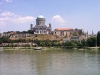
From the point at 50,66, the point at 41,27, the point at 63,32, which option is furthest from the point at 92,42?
the point at 63,32

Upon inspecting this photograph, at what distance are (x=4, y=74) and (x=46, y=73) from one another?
118 inches

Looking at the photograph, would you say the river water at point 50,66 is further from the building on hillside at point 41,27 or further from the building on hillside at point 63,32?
the building on hillside at point 63,32

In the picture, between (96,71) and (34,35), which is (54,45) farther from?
(96,71)

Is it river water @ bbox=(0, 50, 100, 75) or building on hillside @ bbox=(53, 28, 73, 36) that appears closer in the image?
river water @ bbox=(0, 50, 100, 75)

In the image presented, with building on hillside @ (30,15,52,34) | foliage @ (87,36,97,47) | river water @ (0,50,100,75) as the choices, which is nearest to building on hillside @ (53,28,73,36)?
building on hillside @ (30,15,52,34)

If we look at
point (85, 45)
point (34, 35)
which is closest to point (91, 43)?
point (85, 45)

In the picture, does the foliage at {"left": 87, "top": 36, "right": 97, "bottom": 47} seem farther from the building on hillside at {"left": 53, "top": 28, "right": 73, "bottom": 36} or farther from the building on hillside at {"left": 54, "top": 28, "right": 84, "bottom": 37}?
the building on hillside at {"left": 53, "top": 28, "right": 73, "bottom": 36}

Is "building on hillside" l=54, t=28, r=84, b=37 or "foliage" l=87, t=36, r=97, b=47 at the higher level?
"building on hillside" l=54, t=28, r=84, b=37

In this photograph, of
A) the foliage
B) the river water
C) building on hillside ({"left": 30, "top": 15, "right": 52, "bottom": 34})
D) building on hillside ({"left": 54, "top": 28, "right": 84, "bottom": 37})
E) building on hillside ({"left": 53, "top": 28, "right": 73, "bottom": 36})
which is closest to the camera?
the river water

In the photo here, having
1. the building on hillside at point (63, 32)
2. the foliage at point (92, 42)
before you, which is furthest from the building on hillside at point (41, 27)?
the foliage at point (92, 42)

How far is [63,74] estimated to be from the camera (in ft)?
59.1

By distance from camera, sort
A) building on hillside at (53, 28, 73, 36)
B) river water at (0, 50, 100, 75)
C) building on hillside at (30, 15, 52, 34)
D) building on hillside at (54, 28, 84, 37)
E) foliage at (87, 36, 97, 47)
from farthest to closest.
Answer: building on hillside at (53, 28, 73, 36) < building on hillside at (54, 28, 84, 37) < building on hillside at (30, 15, 52, 34) < foliage at (87, 36, 97, 47) < river water at (0, 50, 100, 75)

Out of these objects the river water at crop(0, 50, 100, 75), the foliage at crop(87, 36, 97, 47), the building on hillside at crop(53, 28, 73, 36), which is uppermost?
the building on hillside at crop(53, 28, 73, 36)

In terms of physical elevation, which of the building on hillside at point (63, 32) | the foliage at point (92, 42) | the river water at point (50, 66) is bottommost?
the river water at point (50, 66)
